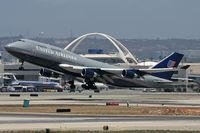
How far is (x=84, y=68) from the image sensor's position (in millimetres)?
100375

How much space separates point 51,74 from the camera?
105m

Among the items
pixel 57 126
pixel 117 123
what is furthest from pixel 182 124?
pixel 57 126

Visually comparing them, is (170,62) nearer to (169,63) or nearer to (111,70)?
(169,63)

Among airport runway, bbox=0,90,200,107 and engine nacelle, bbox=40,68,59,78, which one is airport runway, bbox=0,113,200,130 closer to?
airport runway, bbox=0,90,200,107

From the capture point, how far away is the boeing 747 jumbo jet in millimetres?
97188

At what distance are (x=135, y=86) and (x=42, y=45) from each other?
21.5 m

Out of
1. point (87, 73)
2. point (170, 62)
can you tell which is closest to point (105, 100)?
point (87, 73)

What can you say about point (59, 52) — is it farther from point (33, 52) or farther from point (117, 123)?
point (117, 123)

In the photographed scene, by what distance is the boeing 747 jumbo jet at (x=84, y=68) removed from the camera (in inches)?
3826

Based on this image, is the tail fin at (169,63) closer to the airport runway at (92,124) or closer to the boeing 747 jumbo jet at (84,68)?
the boeing 747 jumbo jet at (84,68)

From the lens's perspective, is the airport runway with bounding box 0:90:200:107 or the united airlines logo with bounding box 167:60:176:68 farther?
the united airlines logo with bounding box 167:60:176:68

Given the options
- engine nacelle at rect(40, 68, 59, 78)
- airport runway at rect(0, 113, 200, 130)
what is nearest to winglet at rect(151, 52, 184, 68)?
engine nacelle at rect(40, 68, 59, 78)

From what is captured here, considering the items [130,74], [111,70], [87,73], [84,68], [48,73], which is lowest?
[130,74]

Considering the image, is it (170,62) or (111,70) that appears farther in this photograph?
(170,62)
